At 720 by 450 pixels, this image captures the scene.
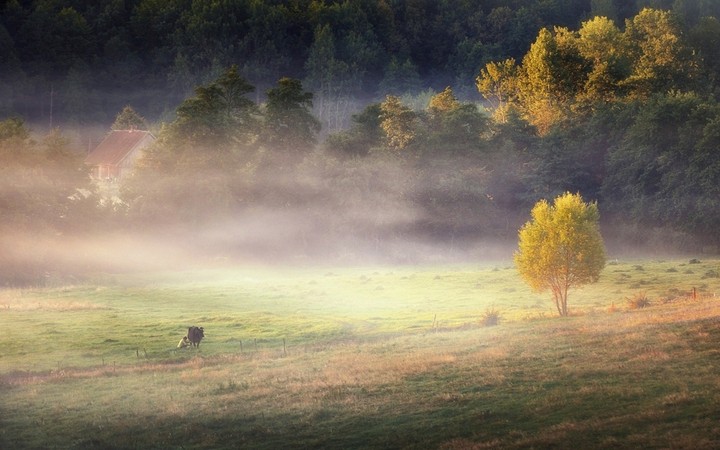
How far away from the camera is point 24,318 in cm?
5931

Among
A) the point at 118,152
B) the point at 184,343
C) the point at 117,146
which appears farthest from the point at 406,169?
the point at 184,343

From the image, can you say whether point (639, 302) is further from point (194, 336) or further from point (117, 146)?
point (117, 146)

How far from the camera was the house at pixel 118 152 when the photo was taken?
12294cm

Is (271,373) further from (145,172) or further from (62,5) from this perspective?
(62,5)

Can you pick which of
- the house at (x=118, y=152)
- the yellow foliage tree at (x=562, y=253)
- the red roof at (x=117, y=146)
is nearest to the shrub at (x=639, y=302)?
the yellow foliage tree at (x=562, y=253)

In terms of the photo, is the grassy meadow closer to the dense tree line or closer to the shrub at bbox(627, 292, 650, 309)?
the shrub at bbox(627, 292, 650, 309)

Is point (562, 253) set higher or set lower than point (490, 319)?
higher

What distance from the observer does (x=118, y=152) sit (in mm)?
124375

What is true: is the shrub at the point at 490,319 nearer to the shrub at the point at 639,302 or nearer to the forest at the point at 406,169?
the shrub at the point at 639,302

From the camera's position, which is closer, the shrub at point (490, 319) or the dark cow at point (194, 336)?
the dark cow at point (194, 336)

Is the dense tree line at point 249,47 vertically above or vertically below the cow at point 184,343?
above

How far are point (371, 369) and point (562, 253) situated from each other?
21.9m

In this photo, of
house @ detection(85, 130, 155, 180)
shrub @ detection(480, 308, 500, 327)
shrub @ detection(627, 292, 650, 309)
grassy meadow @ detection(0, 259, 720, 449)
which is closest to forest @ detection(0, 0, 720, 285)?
A: house @ detection(85, 130, 155, 180)

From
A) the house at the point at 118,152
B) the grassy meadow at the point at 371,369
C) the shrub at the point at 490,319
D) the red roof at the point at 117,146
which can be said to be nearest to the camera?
the grassy meadow at the point at 371,369
